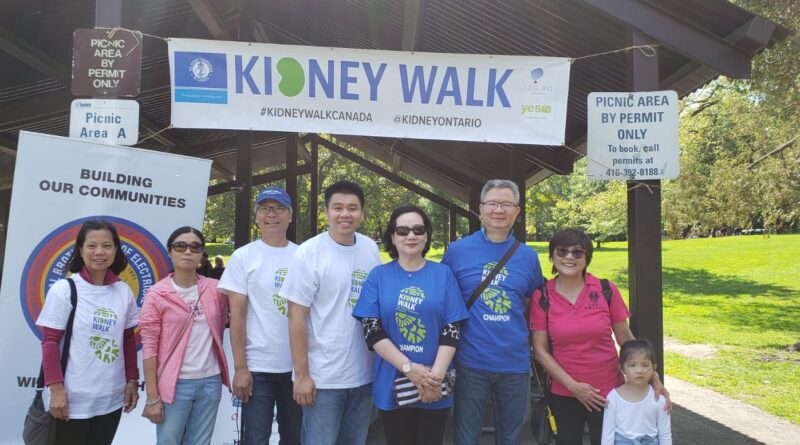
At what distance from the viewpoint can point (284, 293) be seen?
2.69 meters

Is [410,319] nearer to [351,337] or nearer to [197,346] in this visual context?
[351,337]

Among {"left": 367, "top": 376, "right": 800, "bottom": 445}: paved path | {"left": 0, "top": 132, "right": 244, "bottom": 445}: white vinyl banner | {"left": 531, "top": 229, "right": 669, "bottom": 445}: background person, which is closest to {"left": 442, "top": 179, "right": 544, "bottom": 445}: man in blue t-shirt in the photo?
{"left": 531, "top": 229, "right": 669, "bottom": 445}: background person

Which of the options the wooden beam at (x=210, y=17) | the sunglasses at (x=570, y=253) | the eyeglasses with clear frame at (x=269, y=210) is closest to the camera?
Result: the sunglasses at (x=570, y=253)

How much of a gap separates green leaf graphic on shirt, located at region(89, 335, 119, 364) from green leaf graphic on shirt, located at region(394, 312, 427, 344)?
1399mm

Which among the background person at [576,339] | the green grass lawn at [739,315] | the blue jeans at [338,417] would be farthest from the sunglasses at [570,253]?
the green grass lawn at [739,315]

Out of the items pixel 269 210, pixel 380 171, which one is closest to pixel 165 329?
pixel 269 210

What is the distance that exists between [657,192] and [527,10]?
67.3 inches

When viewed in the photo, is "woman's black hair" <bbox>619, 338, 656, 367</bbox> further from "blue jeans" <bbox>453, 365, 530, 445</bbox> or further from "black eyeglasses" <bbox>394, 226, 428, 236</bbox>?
"black eyeglasses" <bbox>394, 226, 428, 236</bbox>

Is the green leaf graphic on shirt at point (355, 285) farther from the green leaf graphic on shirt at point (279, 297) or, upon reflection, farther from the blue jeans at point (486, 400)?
the blue jeans at point (486, 400)

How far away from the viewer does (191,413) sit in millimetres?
2846

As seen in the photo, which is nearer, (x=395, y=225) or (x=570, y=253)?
(x=395, y=225)

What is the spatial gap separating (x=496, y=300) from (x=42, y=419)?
7.29 feet

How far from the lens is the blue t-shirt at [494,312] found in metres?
2.84

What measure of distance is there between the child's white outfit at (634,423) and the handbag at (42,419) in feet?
8.76
